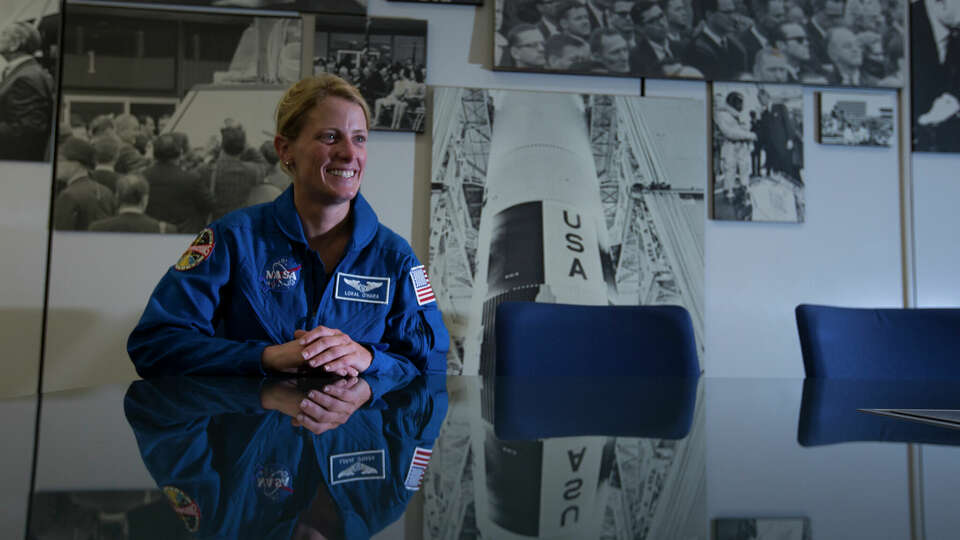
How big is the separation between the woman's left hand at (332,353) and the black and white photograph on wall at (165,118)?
5.43 ft

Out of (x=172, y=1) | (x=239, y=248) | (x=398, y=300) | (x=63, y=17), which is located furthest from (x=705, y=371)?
(x=63, y=17)

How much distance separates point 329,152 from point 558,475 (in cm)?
148

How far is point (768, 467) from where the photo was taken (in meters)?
0.37

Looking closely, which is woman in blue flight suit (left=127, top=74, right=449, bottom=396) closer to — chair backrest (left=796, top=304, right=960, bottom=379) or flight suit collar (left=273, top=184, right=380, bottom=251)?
flight suit collar (left=273, top=184, right=380, bottom=251)

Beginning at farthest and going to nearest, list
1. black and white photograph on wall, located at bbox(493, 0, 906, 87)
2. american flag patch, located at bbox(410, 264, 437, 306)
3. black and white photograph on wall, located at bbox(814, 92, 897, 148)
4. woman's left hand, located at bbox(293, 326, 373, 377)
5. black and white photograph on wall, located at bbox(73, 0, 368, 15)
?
black and white photograph on wall, located at bbox(814, 92, 897, 148), black and white photograph on wall, located at bbox(493, 0, 906, 87), black and white photograph on wall, located at bbox(73, 0, 368, 15), american flag patch, located at bbox(410, 264, 437, 306), woman's left hand, located at bbox(293, 326, 373, 377)

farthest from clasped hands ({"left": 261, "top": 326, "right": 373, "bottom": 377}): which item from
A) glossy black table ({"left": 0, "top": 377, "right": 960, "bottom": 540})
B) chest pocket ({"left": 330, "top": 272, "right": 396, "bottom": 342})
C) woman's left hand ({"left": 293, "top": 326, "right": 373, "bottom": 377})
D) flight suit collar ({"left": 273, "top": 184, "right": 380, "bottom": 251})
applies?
glossy black table ({"left": 0, "top": 377, "right": 960, "bottom": 540})

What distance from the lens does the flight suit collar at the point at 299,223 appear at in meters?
1.48

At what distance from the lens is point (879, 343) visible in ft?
5.20

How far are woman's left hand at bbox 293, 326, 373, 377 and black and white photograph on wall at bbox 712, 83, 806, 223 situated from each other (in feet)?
7.19

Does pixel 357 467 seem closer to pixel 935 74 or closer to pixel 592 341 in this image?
pixel 592 341

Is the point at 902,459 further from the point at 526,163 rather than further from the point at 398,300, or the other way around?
the point at 526,163

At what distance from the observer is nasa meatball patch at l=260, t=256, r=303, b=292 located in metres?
1.45

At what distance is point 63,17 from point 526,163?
2028 millimetres

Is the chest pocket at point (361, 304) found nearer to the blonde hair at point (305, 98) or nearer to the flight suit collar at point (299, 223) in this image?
the flight suit collar at point (299, 223)
